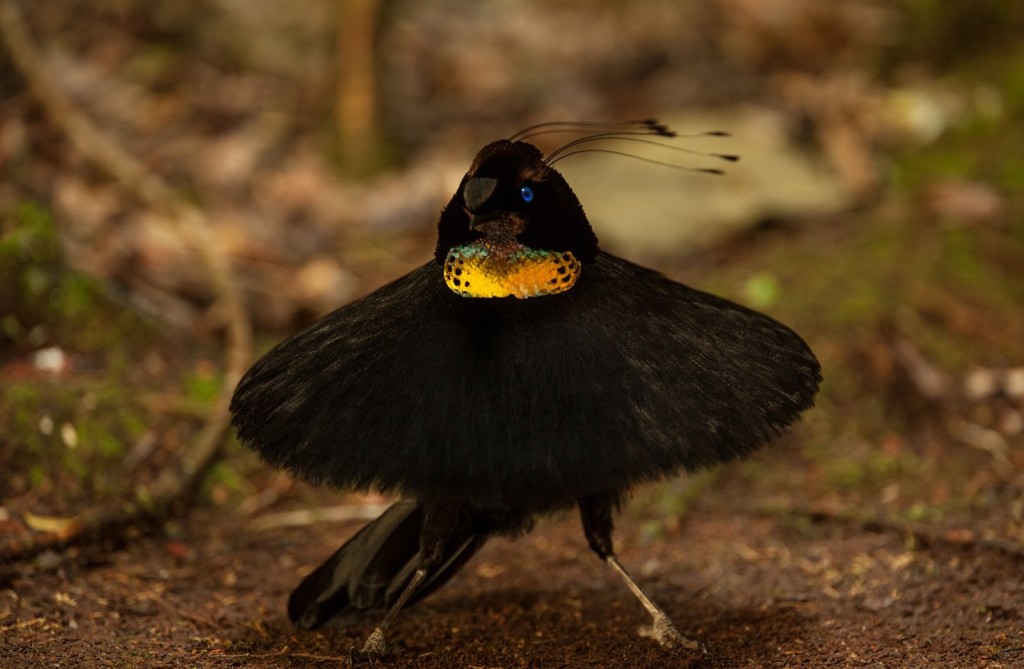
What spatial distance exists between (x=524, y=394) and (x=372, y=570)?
2.81 feet

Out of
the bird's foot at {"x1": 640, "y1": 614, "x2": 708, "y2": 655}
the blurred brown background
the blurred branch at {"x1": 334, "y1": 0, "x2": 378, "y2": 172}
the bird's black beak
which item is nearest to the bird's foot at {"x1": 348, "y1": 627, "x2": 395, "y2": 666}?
the blurred brown background

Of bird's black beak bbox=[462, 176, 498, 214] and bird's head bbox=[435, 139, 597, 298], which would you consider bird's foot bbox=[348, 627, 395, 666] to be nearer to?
bird's head bbox=[435, 139, 597, 298]

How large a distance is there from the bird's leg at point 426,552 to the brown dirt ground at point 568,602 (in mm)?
60

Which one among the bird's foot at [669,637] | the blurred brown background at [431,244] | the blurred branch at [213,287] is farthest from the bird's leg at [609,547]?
the blurred branch at [213,287]

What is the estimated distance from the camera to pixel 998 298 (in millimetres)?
5422

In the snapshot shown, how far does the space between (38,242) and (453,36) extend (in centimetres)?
729

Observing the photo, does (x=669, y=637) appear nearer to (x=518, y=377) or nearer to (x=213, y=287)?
(x=518, y=377)

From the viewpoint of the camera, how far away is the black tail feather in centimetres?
297

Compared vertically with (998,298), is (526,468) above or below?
above

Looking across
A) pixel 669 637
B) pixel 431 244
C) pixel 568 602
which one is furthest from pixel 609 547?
pixel 431 244

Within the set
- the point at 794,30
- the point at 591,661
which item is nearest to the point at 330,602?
the point at 591,661

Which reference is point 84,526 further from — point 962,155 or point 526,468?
point 962,155

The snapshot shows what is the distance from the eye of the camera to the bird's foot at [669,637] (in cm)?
281

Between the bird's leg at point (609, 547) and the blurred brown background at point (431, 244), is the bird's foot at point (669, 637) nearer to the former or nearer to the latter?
the bird's leg at point (609, 547)
